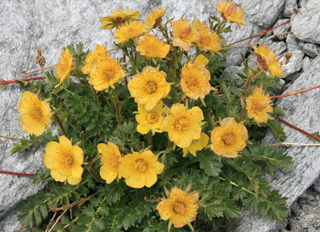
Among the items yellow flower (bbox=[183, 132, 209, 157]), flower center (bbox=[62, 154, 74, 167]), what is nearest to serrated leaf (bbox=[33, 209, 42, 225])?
flower center (bbox=[62, 154, 74, 167])

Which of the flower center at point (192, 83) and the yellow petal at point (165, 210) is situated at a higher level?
the flower center at point (192, 83)

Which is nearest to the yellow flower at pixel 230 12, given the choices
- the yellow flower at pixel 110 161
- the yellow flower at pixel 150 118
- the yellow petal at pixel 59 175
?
the yellow flower at pixel 150 118

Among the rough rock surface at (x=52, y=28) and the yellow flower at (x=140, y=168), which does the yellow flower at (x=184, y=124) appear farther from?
the rough rock surface at (x=52, y=28)

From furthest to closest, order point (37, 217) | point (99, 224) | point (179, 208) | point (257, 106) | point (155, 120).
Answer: point (37, 217) < point (99, 224) < point (155, 120) < point (257, 106) < point (179, 208)

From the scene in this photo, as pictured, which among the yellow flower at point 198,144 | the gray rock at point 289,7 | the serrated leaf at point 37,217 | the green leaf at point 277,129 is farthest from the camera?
the gray rock at point 289,7

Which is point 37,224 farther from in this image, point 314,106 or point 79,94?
point 314,106

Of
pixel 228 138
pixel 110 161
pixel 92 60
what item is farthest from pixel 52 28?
pixel 228 138

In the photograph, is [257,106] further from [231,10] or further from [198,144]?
[231,10]
